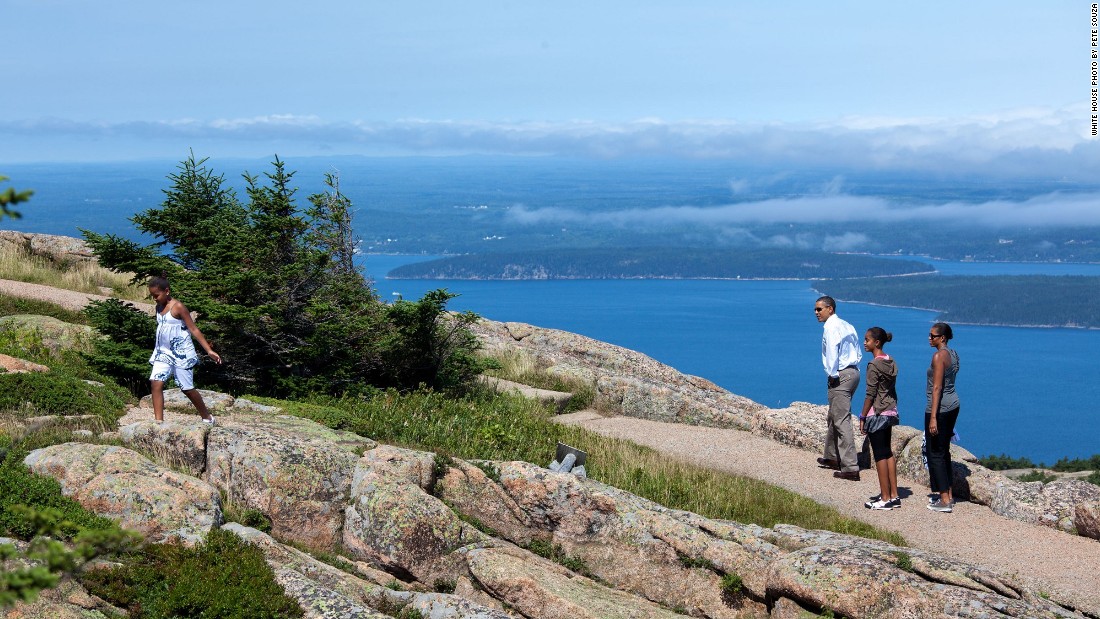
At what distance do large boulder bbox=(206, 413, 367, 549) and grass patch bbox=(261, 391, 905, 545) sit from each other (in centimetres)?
155

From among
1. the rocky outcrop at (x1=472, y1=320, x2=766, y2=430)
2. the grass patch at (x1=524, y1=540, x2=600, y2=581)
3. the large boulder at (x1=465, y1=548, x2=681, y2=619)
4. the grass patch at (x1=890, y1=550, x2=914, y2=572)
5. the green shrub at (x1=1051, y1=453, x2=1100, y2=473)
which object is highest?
the grass patch at (x1=890, y1=550, x2=914, y2=572)

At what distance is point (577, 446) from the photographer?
12.9 metres

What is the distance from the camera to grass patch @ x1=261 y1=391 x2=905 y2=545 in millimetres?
10828

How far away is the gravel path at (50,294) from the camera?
18.5m

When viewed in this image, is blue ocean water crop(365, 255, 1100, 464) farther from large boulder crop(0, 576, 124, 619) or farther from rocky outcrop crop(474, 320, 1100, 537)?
large boulder crop(0, 576, 124, 619)

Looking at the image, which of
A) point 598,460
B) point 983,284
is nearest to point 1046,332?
point 983,284

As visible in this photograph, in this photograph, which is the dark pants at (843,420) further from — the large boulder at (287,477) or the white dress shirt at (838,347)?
the large boulder at (287,477)

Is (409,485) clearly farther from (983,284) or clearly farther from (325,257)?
(983,284)

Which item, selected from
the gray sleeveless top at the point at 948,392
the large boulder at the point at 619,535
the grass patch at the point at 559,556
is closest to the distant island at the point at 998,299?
the gray sleeveless top at the point at 948,392

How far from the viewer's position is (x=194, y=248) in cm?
1538

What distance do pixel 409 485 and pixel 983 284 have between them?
205 meters

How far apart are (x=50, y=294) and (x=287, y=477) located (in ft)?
44.3

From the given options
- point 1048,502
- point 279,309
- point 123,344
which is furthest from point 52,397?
point 1048,502

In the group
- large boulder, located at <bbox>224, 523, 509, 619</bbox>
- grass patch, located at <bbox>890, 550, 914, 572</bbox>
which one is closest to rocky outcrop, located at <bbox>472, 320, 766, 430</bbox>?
grass patch, located at <bbox>890, 550, 914, 572</bbox>
